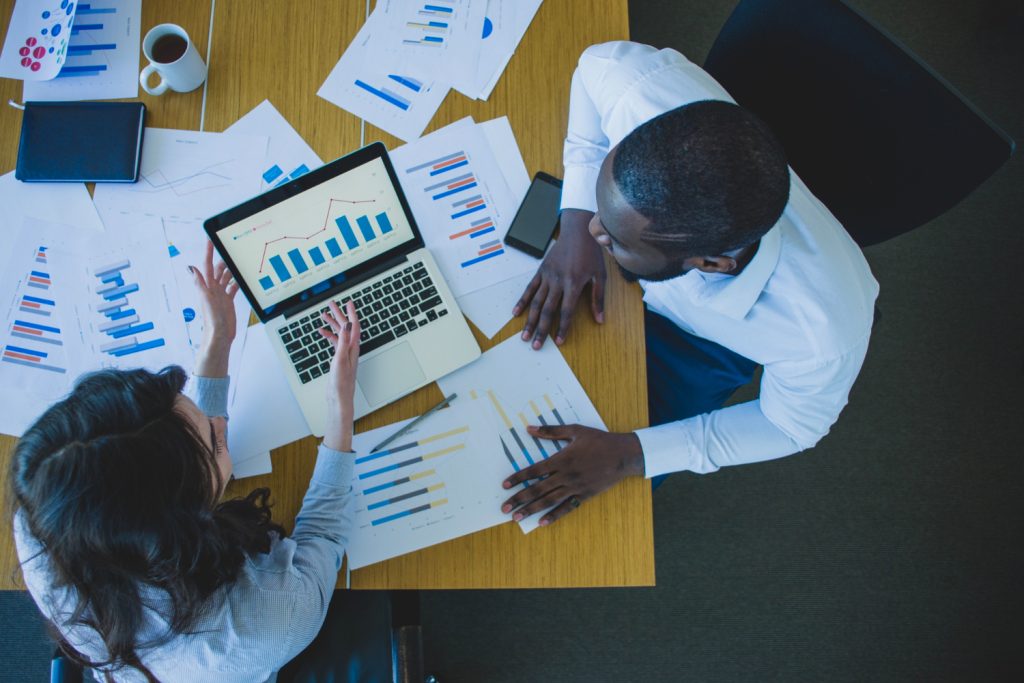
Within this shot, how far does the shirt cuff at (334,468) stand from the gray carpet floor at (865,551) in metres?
0.85

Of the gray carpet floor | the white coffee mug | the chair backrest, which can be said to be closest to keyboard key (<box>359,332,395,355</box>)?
the white coffee mug

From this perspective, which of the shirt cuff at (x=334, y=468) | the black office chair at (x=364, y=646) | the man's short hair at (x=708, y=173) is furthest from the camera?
the black office chair at (x=364, y=646)

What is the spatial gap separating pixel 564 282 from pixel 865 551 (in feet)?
4.24

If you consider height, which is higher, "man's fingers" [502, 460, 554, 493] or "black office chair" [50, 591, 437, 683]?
"man's fingers" [502, 460, 554, 493]

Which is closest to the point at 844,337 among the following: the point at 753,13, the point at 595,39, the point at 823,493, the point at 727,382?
the point at 727,382

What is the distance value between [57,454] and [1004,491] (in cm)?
215

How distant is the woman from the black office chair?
0.14 m

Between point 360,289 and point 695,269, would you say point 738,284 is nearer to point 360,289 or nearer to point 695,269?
point 695,269

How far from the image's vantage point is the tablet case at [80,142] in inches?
43.1

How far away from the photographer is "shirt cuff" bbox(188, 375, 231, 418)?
1006 mm

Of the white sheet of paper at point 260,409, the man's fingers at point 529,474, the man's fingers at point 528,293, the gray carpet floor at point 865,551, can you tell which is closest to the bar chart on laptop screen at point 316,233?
the white sheet of paper at point 260,409

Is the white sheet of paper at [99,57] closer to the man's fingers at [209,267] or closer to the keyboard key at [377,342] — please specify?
the man's fingers at [209,267]

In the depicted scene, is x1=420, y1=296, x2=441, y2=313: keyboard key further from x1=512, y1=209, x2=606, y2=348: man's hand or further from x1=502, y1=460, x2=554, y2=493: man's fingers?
x1=502, y1=460, x2=554, y2=493: man's fingers

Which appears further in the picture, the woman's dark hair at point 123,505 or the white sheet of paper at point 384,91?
the white sheet of paper at point 384,91
